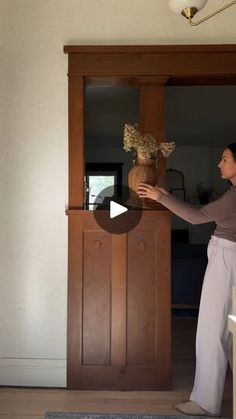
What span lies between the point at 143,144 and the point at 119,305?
100 cm

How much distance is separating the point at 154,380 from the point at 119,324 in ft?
1.34

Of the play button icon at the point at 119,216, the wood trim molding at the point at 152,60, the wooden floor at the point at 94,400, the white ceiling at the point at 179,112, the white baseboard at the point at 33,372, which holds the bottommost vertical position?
the wooden floor at the point at 94,400

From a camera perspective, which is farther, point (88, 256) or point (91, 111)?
point (91, 111)

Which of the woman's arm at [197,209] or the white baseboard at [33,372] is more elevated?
the woman's arm at [197,209]

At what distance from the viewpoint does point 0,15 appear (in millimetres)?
2670

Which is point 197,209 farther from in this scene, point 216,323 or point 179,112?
point 179,112

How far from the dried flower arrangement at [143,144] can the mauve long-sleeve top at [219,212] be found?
13.0 inches

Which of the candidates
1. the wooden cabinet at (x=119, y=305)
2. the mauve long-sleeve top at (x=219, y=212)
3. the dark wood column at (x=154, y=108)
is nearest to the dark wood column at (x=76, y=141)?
the wooden cabinet at (x=119, y=305)

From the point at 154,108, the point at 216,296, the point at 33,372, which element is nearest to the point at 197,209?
the point at 216,296

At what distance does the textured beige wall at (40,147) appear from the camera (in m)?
2.65

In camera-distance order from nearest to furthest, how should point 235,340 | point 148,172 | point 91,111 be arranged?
1. point 235,340
2. point 148,172
3. point 91,111

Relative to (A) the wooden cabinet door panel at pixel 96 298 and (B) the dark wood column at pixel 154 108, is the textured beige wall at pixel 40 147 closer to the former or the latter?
(A) the wooden cabinet door panel at pixel 96 298

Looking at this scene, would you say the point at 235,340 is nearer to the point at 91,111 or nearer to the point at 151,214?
→ the point at 151,214

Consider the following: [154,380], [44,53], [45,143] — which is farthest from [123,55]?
[154,380]
